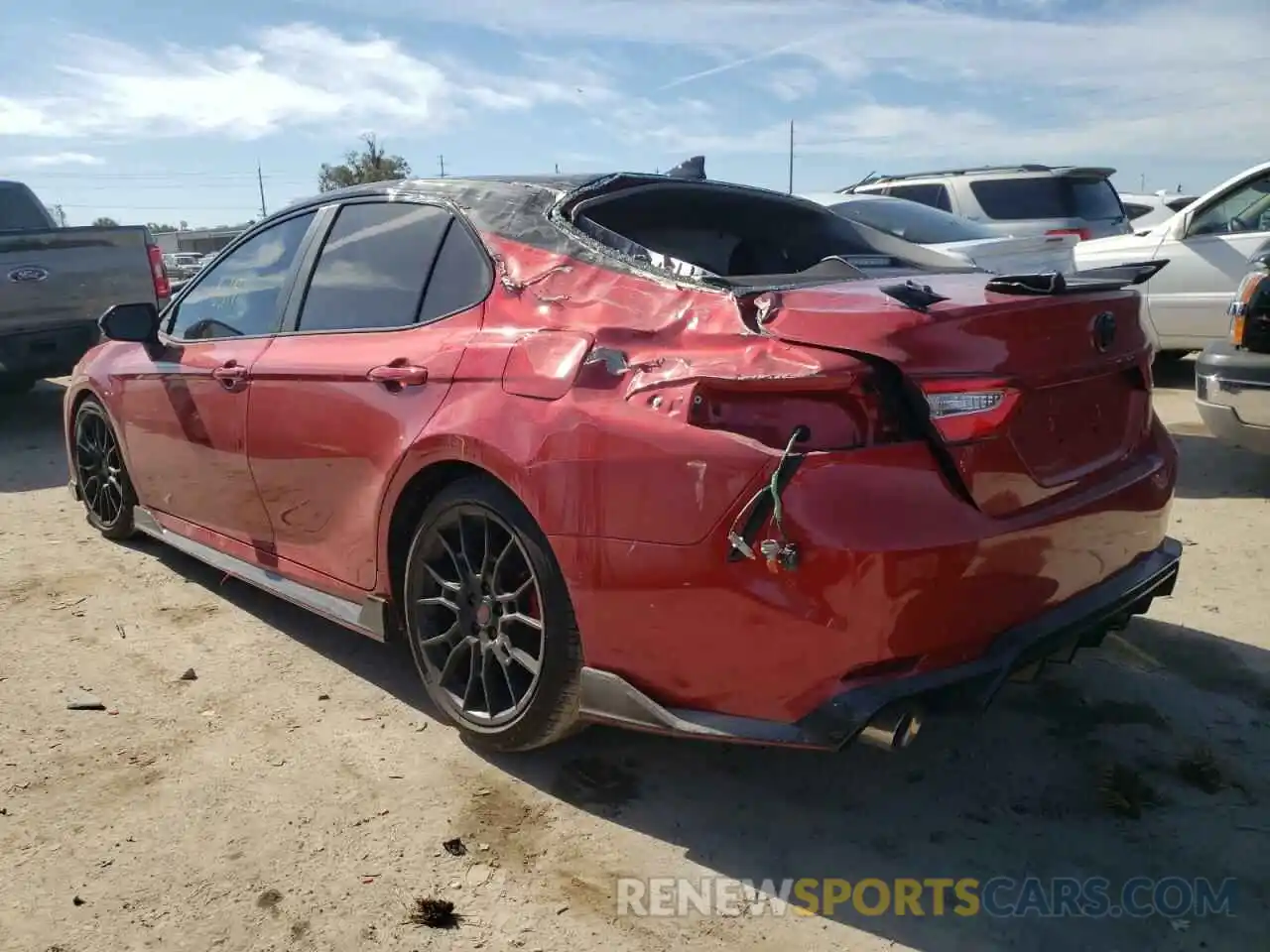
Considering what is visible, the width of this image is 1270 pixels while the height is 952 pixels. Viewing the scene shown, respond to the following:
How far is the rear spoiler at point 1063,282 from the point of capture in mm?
2521

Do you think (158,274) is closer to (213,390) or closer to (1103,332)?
(213,390)

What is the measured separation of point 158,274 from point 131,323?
4.86 m

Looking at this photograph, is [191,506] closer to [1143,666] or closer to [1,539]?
[1,539]

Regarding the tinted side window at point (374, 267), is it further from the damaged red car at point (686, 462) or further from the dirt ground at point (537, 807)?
the dirt ground at point (537, 807)

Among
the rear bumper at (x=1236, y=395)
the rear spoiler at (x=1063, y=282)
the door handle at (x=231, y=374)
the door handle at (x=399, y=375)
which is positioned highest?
the rear spoiler at (x=1063, y=282)

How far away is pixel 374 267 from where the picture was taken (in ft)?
11.4

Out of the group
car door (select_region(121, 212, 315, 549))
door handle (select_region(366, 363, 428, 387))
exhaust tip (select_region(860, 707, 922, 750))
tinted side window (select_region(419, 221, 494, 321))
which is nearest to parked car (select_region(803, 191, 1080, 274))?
car door (select_region(121, 212, 315, 549))

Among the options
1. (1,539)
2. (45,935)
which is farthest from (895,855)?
(1,539)

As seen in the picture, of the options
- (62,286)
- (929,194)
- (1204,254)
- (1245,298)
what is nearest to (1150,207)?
(929,194)

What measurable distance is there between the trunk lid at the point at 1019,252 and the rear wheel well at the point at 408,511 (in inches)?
192

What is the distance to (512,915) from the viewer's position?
7.90 feet

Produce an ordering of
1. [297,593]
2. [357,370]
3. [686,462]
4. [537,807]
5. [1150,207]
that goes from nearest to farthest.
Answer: [686,462] < [537,807] < [357,370] < [297,593] < [1150,207]

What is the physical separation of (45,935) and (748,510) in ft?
6.02

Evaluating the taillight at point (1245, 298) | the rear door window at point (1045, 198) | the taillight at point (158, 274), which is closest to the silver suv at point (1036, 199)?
the rear door window at point (1045, 198)
